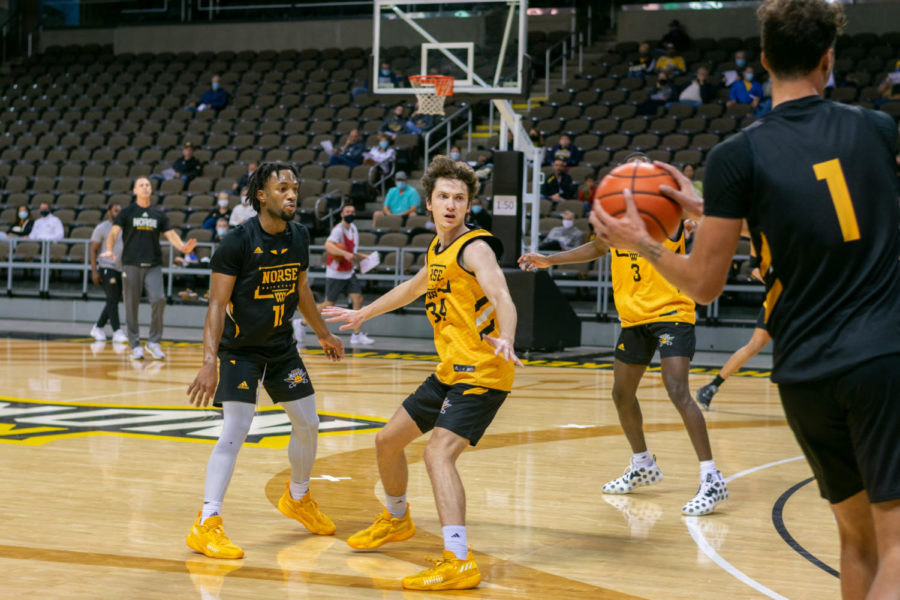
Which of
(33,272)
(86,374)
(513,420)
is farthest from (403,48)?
(33,272)

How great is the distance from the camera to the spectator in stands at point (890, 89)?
16172 mm

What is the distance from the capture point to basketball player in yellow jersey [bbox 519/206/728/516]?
18.7 ft

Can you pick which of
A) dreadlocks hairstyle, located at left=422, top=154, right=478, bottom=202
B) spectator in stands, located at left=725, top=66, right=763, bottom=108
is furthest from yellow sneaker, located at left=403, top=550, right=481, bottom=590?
spectator in stands, located at left=725, top=66, right=763, bottom=108

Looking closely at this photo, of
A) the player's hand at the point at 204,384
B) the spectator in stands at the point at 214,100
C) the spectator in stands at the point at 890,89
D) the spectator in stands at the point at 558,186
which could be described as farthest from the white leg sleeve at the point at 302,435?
the spectator in stands at the point at 214,100

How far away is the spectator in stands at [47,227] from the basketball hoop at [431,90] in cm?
810

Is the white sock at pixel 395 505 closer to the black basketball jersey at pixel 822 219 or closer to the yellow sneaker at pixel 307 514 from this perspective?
the yellow sneaker at pixel 307 514

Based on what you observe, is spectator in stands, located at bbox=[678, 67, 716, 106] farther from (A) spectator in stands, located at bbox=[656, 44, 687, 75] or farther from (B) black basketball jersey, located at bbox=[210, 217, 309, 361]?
(B) black basketball jersey, located at bbox=[210, 217, 309, 361]

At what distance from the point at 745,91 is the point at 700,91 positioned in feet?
2.63

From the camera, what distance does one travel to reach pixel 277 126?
20734 millimetres

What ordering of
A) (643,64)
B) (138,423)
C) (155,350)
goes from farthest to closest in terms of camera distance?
(643,64) < (155,350) < (138,423)

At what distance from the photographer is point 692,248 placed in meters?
2.55

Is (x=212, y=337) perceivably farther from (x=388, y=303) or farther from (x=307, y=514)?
(x=307, y=514)


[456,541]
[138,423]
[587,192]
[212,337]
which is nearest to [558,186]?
[587,192]

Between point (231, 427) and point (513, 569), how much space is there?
1.39 m
